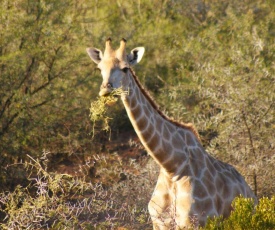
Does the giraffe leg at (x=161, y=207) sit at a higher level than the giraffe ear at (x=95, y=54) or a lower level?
lower

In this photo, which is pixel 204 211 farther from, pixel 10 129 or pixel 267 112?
pixel 10 129

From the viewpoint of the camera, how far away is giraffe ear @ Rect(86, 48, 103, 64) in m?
8.01

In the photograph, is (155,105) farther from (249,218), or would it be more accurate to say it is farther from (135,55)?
(249,218)

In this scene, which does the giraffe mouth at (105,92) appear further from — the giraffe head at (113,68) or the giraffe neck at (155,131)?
the giraffe neck at (155,131)

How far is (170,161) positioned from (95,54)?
1.38 metres

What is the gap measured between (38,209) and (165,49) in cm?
853

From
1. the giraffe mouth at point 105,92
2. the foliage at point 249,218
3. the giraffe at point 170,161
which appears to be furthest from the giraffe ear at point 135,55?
the foliage at point 249,218

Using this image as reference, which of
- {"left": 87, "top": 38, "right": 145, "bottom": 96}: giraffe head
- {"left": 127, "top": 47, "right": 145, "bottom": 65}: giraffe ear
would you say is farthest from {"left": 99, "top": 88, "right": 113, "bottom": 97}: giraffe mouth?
{"left": 127, "top": 47, "right": 145, "bottom": 65}: giraffe ear

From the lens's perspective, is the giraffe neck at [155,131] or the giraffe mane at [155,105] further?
the giraffe mane at [155,105]

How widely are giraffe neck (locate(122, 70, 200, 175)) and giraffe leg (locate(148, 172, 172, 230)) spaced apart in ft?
0.62

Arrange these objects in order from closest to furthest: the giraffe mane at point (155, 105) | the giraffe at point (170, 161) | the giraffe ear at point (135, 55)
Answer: the giraffe at point (170, 161) → the giraffe mane at point (155, 105) → the giraffe ear at point (135, 55)

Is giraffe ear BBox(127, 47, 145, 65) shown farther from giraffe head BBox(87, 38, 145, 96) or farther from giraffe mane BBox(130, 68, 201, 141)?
giraffe mane BBox(130, 68, 201, 141)

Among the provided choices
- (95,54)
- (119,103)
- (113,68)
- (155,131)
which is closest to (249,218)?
(155,131)

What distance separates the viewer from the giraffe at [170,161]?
7.40 meters
